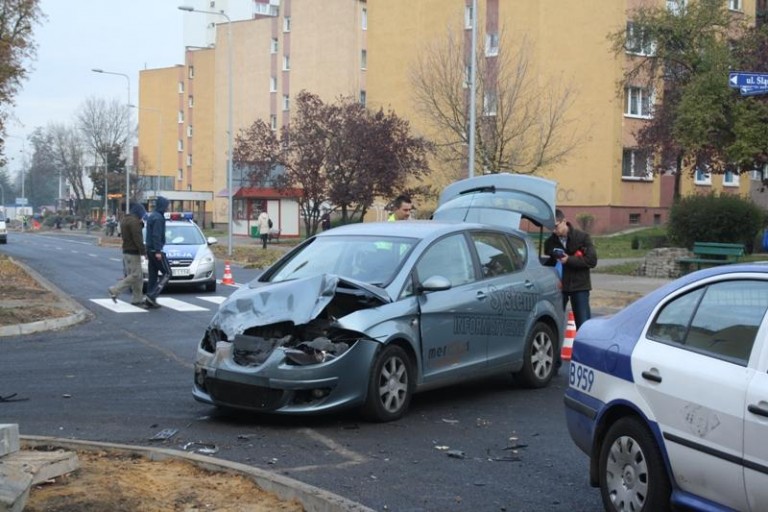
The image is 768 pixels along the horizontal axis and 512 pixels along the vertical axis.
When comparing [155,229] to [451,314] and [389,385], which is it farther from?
[389,385]

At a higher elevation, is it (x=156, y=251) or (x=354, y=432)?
(x=156, y=251)

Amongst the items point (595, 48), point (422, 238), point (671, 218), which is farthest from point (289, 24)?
point (422, 238)

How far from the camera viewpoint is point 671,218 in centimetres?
2866

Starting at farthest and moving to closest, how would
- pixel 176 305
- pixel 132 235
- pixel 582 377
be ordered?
1. pixel 176 305
2. pixel 132 235
3. pixel 582 377

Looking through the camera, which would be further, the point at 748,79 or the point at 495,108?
the point at 495,108

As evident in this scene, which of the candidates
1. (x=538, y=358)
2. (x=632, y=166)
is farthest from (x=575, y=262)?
(x=632, y=166)

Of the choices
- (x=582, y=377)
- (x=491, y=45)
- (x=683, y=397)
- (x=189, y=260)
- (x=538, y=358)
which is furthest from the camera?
(x=491, y=45)

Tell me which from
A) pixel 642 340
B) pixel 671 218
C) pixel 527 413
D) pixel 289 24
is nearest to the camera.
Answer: pixel 642 340

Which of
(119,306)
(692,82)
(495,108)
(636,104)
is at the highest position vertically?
(636,104)

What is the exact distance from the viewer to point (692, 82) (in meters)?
26.9

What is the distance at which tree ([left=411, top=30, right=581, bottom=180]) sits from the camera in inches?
1404

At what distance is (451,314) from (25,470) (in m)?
4.21

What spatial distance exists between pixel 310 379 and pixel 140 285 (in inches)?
422

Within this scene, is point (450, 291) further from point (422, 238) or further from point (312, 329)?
point (312, 329)
